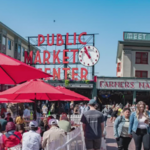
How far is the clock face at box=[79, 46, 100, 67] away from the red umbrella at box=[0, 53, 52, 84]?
27508mm

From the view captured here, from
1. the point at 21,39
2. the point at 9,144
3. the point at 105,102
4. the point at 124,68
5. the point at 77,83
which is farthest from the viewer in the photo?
the point at 21,39

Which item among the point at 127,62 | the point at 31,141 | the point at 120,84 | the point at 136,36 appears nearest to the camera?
the point at 31,141

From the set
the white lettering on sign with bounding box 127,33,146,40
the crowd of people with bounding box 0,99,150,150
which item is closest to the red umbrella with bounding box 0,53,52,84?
the crowd of people with bounding box 0,99,150,150

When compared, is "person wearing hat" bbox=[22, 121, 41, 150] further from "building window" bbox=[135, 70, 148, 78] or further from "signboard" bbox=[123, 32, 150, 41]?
"signboard" bbox=[123, 32, 150, 41]

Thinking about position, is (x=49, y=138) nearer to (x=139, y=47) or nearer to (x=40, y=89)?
(x=40, y=89)

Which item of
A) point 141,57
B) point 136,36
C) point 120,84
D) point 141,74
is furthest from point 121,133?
point 136,36

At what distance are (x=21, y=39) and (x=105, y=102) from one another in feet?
57.2

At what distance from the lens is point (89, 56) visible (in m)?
33.7

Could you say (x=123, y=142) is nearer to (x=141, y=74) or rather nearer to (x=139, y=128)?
(x=139, y=128)

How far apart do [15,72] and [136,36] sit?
3322 cm

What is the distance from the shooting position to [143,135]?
805cm

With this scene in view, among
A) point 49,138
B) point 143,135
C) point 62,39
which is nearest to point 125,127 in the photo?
point 143,135

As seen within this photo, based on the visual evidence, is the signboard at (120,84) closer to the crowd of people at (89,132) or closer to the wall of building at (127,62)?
the wall of building at (127,62)

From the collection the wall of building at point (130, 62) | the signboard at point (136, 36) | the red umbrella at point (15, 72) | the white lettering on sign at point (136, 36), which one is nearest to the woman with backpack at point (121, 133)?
the red umbrella at point (15, 72)
